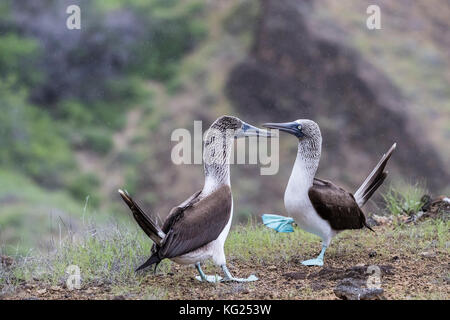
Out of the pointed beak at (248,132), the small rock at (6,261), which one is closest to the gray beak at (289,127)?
the pointed beak at (248,132)

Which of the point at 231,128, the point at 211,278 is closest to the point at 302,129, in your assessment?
the point at 231,128

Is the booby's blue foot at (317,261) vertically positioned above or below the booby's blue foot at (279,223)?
below

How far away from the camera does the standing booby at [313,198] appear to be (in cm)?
569

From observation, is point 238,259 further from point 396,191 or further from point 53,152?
point 53,152

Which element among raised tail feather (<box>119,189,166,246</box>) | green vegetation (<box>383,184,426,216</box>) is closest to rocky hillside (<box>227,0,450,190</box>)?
green vegetation (<box>383,184,426,216</box>)

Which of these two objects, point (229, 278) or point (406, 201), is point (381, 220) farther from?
point (229, 278)

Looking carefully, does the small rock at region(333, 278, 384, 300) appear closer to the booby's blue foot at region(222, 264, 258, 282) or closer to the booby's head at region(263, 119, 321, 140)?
the booby's blue foot at region(222, 264, 258, 282)

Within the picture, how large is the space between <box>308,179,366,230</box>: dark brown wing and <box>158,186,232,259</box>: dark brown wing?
33.2 inches

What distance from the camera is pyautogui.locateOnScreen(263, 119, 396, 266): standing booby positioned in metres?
5.69

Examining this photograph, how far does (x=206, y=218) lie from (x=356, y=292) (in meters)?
1.24

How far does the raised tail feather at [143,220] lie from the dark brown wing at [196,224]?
87 millimetres

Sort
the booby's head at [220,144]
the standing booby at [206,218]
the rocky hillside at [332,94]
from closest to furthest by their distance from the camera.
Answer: the standing booby at [206,218], the booby's head at [220,144], the rocky hillside at [332,94]

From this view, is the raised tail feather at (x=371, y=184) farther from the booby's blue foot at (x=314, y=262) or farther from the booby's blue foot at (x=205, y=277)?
the booby's blue foot at (x=205, y=277)
